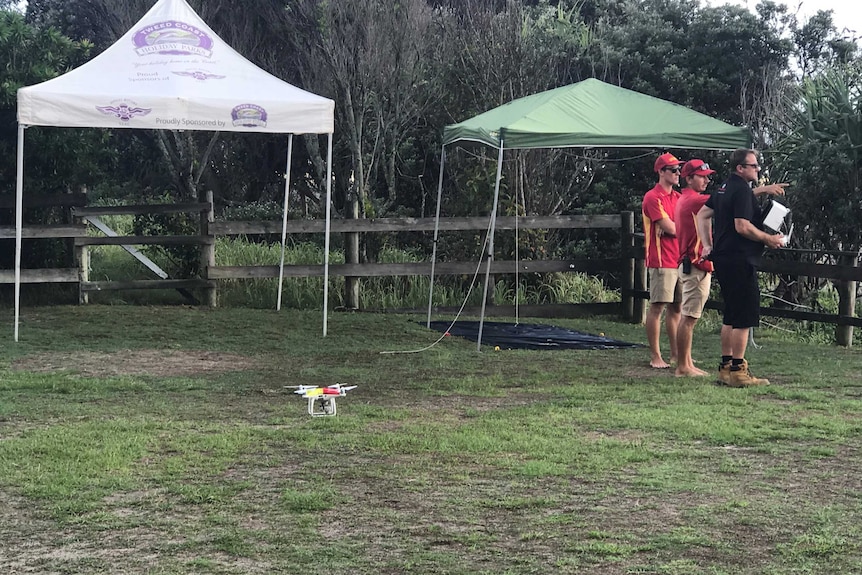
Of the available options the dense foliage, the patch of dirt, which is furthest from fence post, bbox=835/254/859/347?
the patch of dirt

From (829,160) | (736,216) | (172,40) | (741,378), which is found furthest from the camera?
(829,160)

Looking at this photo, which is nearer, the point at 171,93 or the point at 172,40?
the point at 171,93

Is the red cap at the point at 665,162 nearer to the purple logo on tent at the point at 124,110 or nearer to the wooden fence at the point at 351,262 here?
the wooden fence at the point at 351,262

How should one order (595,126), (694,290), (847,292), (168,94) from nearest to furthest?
(694,290)
(595,126)
(168,94)
(847,292)

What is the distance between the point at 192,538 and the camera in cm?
448

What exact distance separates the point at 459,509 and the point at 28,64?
451 inches

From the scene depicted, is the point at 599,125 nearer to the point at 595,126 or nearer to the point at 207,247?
the point at 595,126

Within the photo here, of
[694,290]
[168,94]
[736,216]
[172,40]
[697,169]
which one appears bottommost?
[694,290]

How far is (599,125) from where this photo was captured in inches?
400

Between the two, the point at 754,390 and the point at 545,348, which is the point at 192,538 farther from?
the point at 545,348

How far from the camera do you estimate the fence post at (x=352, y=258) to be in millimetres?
13531

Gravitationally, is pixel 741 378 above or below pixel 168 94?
below

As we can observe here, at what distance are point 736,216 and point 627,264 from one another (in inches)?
215

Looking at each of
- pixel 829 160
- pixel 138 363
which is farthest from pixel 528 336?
pixel 829 160
